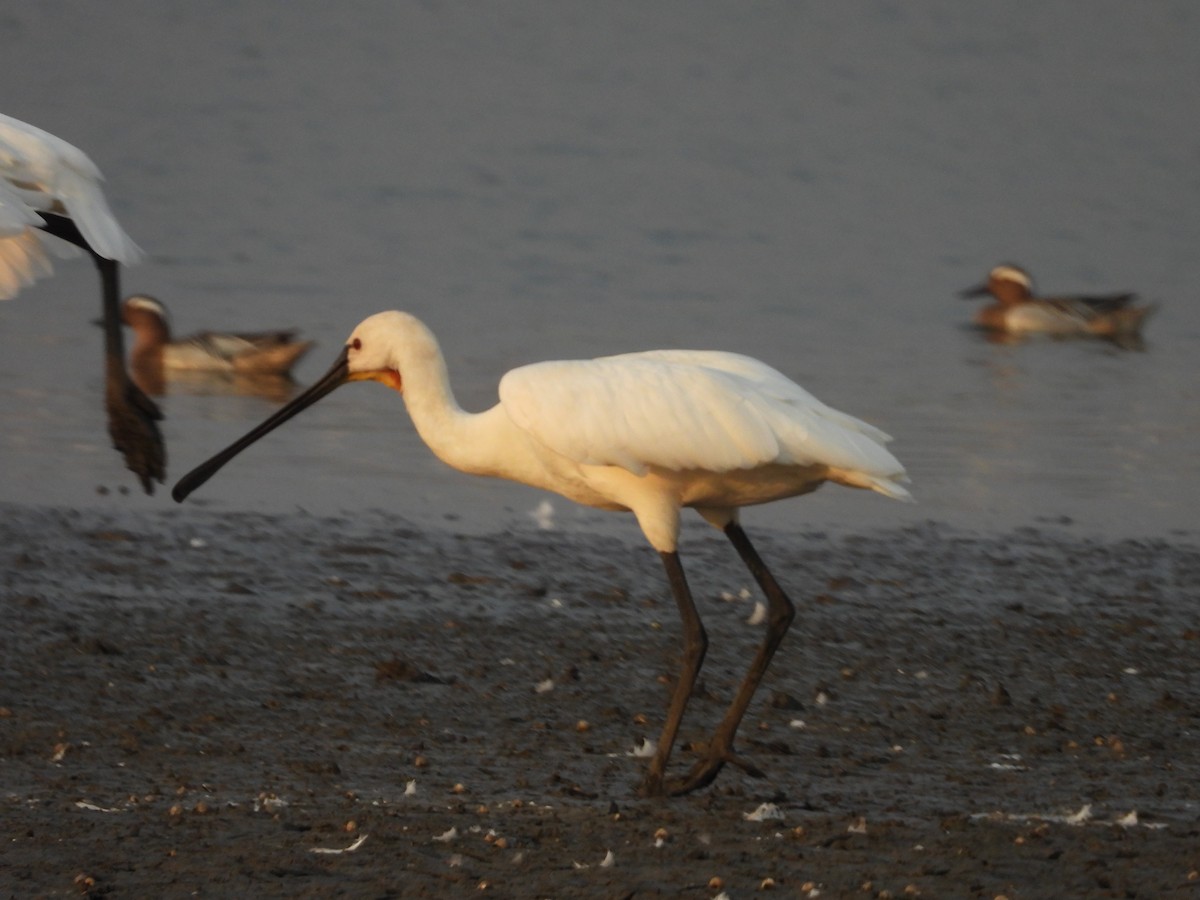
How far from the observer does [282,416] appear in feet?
23.1

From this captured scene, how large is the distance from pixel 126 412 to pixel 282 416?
0.63m

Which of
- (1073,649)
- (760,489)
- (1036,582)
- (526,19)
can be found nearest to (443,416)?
(760,489)

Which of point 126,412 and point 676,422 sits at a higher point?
point 676,422

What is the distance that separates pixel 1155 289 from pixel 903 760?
12.6 metres

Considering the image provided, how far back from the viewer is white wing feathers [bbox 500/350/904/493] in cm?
596

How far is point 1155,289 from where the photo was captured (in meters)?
18.1

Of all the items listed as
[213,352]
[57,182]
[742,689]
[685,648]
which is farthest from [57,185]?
[213,352]

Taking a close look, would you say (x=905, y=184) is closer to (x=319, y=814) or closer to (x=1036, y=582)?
(x=1036, y=582)

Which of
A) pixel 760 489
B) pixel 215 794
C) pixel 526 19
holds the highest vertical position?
pixel 760 489

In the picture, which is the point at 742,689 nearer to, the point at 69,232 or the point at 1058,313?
the point at 69,232

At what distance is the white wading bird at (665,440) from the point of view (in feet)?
19.6

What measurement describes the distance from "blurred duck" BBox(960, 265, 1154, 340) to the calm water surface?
328 mm

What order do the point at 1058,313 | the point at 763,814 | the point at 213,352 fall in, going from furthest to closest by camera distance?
1. the point at 1058,313
2. the point at 213,352
3. the point at 763,814

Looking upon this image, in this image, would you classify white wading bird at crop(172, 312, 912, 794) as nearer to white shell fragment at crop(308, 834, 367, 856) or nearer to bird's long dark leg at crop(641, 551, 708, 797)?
bird's long dark leg at crop(641, 551, 708, 797)
